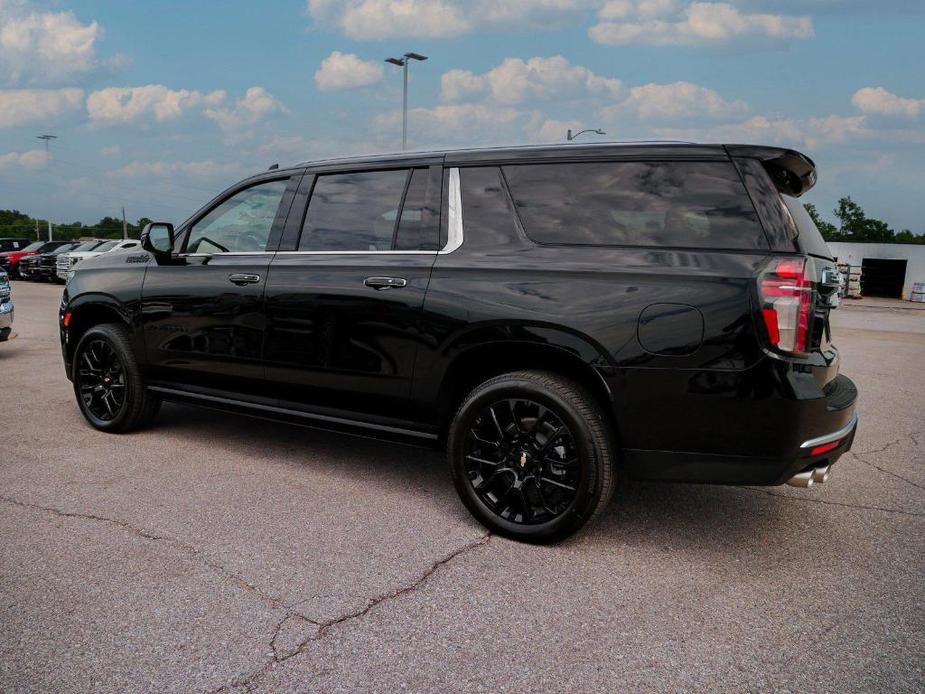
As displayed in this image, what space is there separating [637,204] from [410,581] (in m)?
1.96

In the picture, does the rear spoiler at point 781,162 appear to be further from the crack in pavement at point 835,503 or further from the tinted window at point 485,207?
the crack in pavement at point 835,503

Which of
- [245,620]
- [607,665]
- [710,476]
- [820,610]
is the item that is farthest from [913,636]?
[245,620]

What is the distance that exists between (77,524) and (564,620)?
2.44 meters

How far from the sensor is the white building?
1848 inches

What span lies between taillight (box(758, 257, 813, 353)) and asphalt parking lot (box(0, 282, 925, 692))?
1083mm

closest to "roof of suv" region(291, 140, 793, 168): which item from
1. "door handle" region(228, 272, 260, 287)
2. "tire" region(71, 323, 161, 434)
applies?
"door handle" region(228, 272, 260, 287)

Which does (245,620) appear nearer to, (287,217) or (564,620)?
(564,620)

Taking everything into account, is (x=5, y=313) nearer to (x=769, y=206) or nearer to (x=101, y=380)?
(x=101, y=380)

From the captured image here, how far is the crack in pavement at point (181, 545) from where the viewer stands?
2.98 meters

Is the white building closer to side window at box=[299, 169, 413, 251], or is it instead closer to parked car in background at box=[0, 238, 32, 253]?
parked car in background at box=[0, 238, 32, 253]

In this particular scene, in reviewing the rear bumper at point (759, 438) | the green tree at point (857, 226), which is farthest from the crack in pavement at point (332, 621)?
the green tree at point (857, 226)

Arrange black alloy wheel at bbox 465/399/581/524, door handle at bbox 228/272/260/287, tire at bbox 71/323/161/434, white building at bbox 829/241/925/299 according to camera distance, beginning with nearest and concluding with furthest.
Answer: black alloy wheel at bbox 465/399/581/524
door handle at bbox 228/272/260/287
tire at bbox 71/323/161/434
white building at bbox 829/241/925/299

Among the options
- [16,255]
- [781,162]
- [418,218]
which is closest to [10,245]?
[16,255]

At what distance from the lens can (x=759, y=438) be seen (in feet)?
10.3
